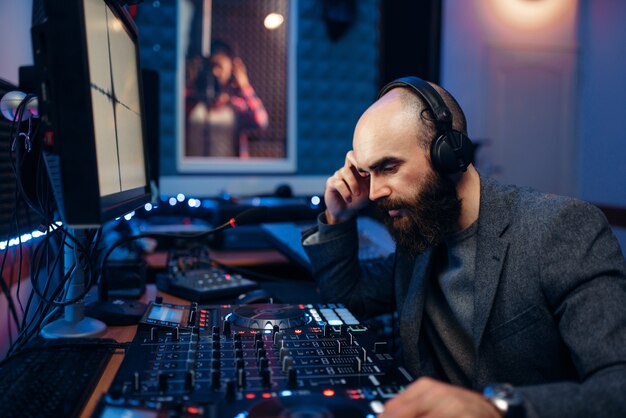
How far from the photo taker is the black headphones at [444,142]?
1.00m

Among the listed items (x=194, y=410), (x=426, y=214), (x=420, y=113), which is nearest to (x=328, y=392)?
(x=194, y=410)

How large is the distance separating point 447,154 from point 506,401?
0.49m

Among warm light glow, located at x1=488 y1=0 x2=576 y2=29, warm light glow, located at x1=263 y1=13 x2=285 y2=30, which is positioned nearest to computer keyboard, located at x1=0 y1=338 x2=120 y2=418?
warm light glow, located at x1=263 y1=13 x2=285 y2=30

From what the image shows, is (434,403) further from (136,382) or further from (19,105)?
(19,105)

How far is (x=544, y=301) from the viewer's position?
948mm

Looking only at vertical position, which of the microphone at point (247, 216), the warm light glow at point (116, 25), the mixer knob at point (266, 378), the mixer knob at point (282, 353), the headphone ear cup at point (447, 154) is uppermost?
the warm light glow at point (116, 25)

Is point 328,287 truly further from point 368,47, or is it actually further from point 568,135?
point 568,135

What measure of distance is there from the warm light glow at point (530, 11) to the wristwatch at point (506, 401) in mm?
4177

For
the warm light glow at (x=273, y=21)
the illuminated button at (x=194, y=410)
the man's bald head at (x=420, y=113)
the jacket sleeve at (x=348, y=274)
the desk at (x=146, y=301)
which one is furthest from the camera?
the warm light glow at (x=273, y=21)

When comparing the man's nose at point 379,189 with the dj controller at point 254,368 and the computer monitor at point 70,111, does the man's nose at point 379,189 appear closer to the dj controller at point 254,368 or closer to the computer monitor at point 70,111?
the dj controller at point 254,368

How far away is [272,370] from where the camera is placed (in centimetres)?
71

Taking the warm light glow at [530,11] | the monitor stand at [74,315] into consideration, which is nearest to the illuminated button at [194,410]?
the monitor stand at [74,315]

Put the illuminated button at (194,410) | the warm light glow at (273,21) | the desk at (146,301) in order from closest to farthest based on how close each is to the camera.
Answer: the illuminated button at (194,410)
the desk at (146,301)
the warm light glow at (273,21)

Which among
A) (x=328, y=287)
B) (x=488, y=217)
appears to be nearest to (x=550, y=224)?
(x=488, y=217)
